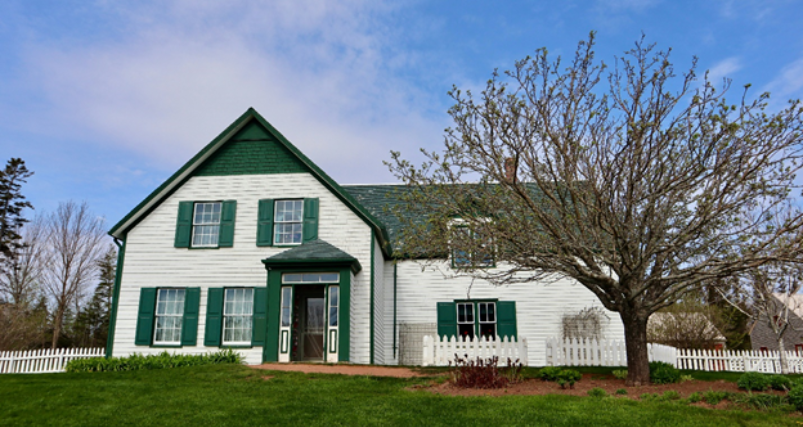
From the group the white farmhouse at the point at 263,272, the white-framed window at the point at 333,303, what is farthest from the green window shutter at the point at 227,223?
the white-framed window at the point at 333,303

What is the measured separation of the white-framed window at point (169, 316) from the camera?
17.2 m

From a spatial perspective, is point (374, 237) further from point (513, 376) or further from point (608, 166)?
point (608, 166)

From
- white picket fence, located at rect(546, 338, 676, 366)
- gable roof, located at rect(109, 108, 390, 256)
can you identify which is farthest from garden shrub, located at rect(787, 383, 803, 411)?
gable roof, located at rect(109, 108, 390, 256)

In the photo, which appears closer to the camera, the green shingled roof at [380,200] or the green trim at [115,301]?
the green trim at [115,301]

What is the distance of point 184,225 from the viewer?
59.4 ft

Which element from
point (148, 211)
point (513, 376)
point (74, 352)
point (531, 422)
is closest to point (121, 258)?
point (148, 211)

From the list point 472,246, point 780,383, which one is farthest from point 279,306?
point 780,383

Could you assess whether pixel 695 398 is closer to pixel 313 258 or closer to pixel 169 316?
pixel 313 258

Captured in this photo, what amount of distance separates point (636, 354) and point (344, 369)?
6.57m

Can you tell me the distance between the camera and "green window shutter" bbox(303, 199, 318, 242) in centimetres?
1756

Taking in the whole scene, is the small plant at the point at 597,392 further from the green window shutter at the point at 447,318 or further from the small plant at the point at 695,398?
the green window shutter at the point at 447,318

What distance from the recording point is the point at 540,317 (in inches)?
773

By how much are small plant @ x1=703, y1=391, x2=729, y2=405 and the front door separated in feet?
33.5

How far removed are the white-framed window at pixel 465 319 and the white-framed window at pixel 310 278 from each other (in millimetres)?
5301
